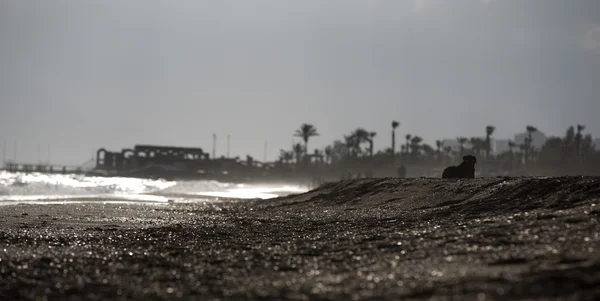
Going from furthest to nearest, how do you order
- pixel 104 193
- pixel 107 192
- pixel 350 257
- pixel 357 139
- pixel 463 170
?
pixel 357 139 → pixel 107 192 → pixel 104 193 → pixel 463 170 → pixel 350 257

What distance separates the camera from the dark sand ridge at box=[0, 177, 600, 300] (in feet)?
15.8

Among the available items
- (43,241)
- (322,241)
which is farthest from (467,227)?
(43,241)

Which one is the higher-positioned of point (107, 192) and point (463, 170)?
point (463, 170)

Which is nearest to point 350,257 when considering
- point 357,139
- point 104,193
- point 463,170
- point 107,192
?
point 463,170

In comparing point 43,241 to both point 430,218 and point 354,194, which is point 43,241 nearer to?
point 430,218

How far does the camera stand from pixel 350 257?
6.68m

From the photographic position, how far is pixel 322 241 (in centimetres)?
827

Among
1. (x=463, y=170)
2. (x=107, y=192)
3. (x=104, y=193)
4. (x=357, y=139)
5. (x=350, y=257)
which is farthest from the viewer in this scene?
(x=357, y=139)

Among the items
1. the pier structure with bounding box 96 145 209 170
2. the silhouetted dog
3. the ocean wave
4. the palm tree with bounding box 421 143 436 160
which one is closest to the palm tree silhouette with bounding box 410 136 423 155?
the palm tree with bounding box 421 143 436 160

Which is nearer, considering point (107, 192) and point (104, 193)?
point (104, 193)

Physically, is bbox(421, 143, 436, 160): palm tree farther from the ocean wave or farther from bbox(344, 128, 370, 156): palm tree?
the ocean wave

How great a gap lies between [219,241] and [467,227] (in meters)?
3.44

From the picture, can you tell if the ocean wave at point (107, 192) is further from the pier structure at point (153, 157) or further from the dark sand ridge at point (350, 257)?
the pier structure at point (153, 157)

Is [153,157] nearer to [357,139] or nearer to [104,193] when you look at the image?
[357,139]
